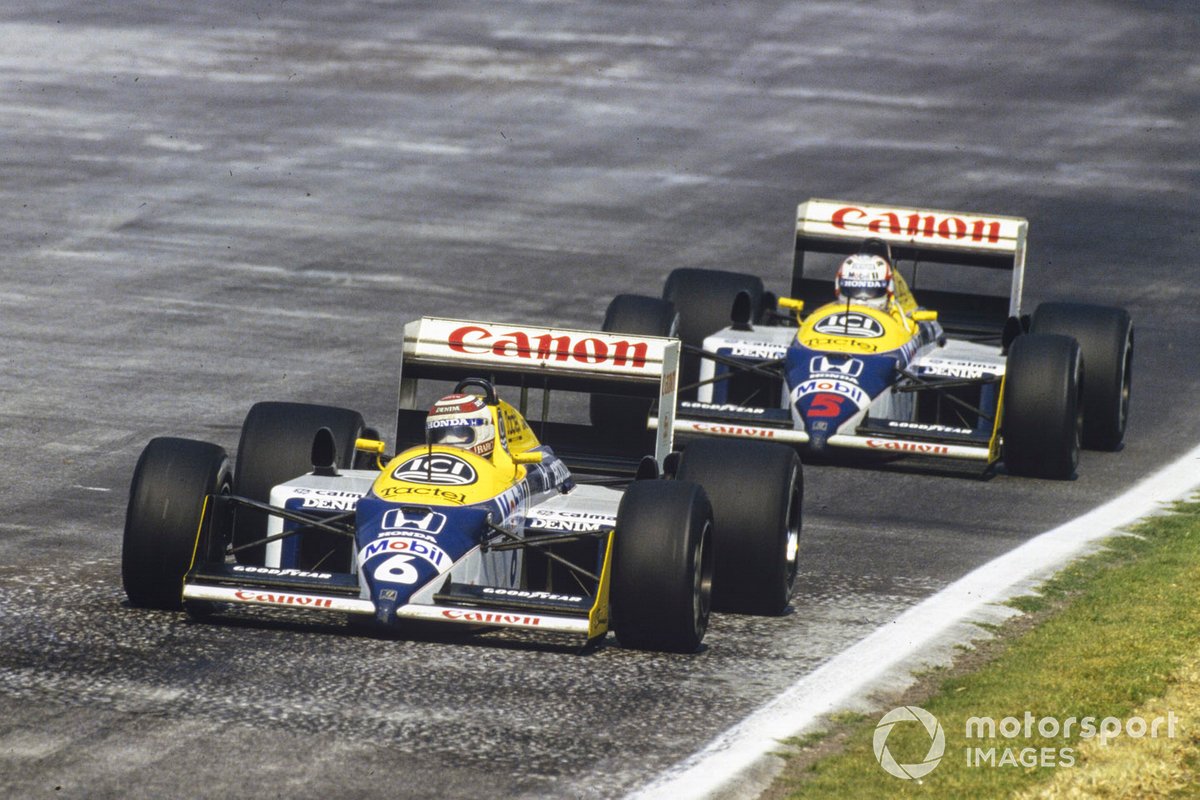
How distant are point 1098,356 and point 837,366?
102 inches

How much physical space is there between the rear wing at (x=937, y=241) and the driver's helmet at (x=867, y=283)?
1222 mm

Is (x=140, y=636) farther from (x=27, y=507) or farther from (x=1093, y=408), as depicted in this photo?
(x=1093, y=408)

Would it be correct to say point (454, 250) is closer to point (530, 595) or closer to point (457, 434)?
point (457, 434)

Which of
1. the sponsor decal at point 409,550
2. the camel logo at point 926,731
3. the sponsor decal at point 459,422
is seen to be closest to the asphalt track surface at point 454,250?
the sponsor decal at point 409,550

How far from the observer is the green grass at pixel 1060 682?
10.0 meters

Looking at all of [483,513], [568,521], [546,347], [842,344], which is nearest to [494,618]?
[483,513]

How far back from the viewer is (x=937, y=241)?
20.7 metres

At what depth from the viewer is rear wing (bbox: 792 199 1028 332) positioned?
67.9 ft

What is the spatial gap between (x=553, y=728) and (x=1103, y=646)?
3.60 m

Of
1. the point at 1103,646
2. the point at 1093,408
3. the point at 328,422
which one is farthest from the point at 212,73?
the point at 1103,646

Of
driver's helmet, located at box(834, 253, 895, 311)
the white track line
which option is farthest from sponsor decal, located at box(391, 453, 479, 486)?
driver's helmet, located at box(834, 253, 895, 311)

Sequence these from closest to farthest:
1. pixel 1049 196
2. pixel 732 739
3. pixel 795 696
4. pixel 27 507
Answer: pixel 732 739, pixel 795 696, pixel 27 507, pixel 1049 196

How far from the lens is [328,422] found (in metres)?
14.1

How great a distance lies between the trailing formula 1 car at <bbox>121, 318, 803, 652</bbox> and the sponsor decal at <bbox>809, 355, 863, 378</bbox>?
11.7 feet
